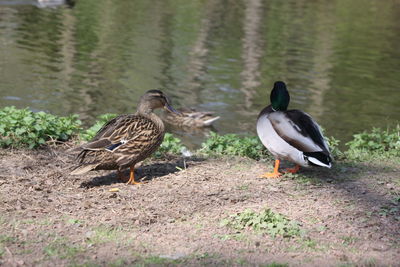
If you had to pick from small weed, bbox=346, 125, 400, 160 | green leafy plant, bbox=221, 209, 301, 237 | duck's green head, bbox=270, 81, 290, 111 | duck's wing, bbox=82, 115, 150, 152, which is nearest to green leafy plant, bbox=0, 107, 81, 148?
duck's wing, bbox=82, 115, 150, 152

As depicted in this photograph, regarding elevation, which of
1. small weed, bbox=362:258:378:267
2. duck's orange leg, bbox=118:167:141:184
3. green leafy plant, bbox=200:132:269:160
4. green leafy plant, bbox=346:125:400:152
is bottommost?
green leafy plant, bbox=346:125:400:152

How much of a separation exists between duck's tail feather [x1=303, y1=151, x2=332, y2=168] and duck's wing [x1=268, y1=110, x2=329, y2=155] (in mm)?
41

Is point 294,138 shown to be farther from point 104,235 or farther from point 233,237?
point 104,235

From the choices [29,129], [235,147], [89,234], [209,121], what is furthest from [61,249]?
[209,121]

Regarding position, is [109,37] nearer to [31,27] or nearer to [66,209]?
[31,27]

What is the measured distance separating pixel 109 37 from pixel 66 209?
49.2ft

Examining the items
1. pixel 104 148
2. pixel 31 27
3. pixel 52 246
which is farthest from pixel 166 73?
pixel 52 246

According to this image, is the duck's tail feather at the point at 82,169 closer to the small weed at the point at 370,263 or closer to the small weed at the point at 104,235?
the small weed at the point at 104,235

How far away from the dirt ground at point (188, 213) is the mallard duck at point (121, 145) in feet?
0.80

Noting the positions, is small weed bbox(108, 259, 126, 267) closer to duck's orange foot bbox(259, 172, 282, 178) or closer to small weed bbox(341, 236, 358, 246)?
small weed bbox(341, 236, 358, 246)

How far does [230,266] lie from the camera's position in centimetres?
442

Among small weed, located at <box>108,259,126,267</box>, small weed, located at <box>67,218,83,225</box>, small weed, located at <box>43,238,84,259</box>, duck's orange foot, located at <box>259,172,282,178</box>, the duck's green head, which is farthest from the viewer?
the duck's green head

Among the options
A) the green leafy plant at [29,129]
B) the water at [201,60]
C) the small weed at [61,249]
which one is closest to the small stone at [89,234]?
the small weed at [61,249]

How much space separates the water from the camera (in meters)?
13.6
